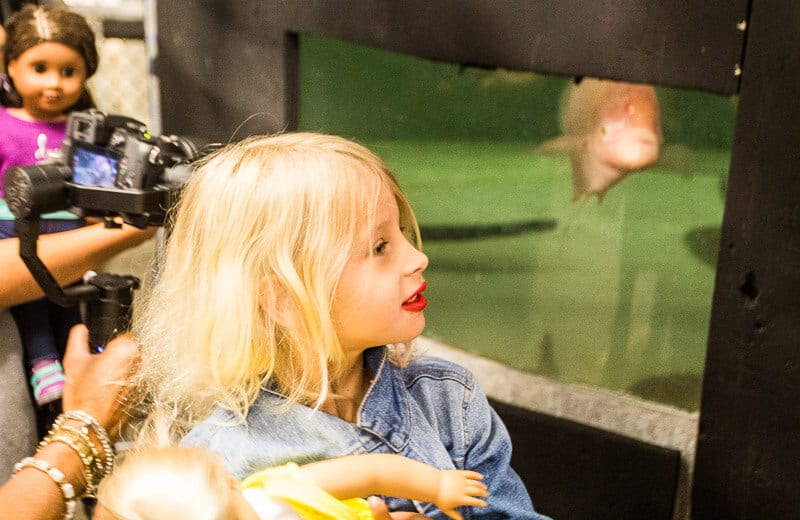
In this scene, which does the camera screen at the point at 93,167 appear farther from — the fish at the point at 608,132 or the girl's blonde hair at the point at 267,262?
the fish at the point at 608,132

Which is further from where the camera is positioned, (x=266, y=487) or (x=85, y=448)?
(x=85, y=448)

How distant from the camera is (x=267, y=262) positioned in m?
1.10

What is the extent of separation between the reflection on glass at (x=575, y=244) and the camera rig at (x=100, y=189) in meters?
1.54

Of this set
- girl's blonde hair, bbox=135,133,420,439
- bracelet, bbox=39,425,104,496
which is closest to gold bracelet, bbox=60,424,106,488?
bracelet, bbox=39,425,104,496

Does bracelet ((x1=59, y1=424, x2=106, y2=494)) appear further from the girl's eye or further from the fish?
the fish

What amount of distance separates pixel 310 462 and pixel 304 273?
0.24 meters

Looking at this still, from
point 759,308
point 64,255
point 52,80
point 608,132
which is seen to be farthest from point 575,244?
point 64,255

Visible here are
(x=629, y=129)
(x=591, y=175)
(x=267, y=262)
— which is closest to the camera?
(x=267, y=262)

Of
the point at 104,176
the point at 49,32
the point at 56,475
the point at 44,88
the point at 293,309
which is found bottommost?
the point at 56,475

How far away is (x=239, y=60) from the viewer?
2.75 metres

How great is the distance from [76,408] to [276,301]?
40 centimetres

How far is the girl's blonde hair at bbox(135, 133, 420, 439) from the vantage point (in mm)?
1086

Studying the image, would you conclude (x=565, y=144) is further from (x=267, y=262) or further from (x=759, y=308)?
(x=267, y=262)

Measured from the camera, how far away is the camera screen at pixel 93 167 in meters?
1.44
